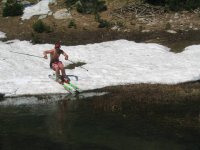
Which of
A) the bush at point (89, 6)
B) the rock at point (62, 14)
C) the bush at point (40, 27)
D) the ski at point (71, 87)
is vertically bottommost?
the ski at point (71, 87)

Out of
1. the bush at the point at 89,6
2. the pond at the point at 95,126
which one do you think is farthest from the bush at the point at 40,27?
the pond at the point at 95,126

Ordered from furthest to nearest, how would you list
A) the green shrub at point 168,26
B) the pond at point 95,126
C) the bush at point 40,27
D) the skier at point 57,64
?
the bush at point 40,27, the green shrub at point 168,26, the skier at point 57,64, the pond at point 95,126

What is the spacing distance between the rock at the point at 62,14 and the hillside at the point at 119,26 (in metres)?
0.26

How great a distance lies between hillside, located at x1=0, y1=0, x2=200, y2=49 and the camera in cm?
3628

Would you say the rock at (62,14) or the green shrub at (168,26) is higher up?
the rock at (62,14)

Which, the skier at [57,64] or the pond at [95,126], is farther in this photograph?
the skier at [57,64]

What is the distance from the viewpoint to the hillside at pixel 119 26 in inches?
1428

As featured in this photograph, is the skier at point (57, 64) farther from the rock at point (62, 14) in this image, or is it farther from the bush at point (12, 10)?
the bush at point (12, 10)

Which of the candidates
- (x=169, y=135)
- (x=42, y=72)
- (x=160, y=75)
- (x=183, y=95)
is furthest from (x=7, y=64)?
(x=169, y=135)

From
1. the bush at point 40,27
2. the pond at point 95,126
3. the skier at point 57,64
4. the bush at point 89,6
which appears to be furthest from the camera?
the bush at point 89,6

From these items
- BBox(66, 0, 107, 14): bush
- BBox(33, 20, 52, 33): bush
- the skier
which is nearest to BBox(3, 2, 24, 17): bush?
BBox(66, 0, 107, 14): bush

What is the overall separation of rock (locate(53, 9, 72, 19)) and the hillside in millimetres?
261

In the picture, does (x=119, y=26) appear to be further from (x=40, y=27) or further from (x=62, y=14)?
(x=40, y=27)

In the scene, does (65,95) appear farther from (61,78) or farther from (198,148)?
(198,148)
